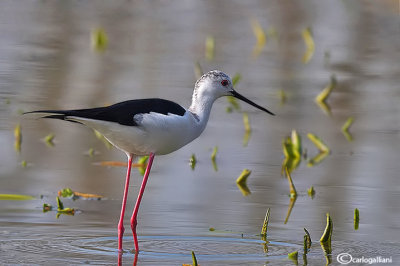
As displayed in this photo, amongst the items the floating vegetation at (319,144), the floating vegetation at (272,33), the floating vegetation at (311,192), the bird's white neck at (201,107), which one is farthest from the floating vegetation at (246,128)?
the floating vegetation at (272,33)

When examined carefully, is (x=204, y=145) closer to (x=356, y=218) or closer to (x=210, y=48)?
(x=356, y=218)

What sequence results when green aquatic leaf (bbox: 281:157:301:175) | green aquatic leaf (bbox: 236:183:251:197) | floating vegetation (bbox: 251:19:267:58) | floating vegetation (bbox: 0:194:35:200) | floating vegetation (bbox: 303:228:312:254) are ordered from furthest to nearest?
1. floating vegetation (bbox: 251:19:267:58)
2. green aquatic leaf (bbox: 281:157:301:175)
3. green aquatic leaf (bbox: 236:183:251:197)
4. floating vegetation (bbox: 0:194:35:200)
5. floating vegetation (bbox: 303:228:312:254)

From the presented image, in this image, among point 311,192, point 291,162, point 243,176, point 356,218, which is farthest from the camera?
point 291,162

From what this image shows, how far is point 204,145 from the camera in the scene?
9773 millimetres

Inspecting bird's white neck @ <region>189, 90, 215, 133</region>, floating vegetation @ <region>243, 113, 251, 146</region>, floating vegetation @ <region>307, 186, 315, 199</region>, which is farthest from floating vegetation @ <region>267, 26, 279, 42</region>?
bird's white neck @ <region>189, 90, 215, 133</region>

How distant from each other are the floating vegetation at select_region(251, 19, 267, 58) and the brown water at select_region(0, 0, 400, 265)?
135mm

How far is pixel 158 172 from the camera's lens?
8594 mm

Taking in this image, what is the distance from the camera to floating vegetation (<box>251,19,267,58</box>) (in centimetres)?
1708

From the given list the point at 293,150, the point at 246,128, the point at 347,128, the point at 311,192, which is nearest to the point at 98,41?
the point at 246,128

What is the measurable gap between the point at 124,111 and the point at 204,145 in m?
3.30

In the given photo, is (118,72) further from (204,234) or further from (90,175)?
(204,234)

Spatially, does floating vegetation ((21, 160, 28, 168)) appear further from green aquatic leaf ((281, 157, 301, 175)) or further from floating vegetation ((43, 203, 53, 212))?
green aquatic leaf ((281, 157, 301, 175))

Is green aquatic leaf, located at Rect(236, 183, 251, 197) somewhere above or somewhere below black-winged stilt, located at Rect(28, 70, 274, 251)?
below

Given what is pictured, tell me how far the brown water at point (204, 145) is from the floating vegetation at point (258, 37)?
13cm
